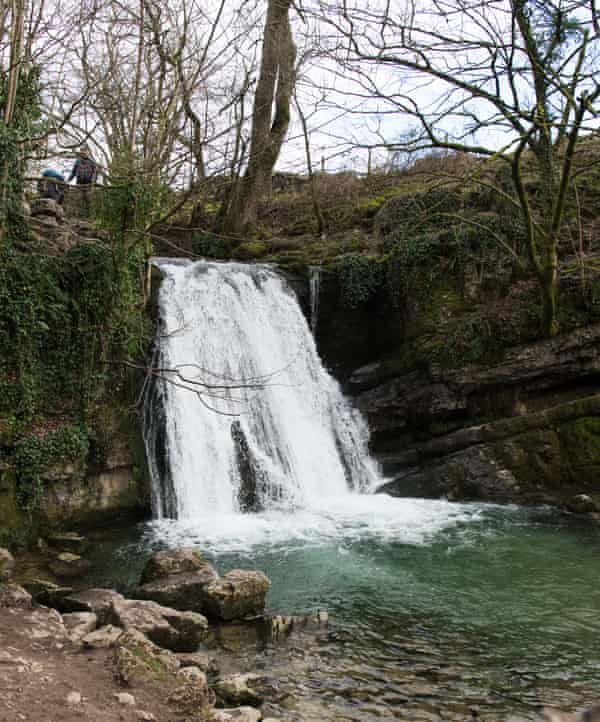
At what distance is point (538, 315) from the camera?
39.1ft

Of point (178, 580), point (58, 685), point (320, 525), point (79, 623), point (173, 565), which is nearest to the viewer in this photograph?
point (58, 685)

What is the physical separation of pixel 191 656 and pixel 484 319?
904 cm

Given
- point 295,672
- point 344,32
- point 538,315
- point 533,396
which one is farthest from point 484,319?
point 295,672

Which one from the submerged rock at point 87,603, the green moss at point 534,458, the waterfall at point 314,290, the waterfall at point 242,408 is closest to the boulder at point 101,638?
the submerged rock at point 87,603

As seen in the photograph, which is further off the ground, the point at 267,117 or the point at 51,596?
the point at 267,117

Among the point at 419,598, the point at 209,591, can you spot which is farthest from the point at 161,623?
the point at 419,598

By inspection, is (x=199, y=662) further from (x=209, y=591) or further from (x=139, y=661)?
(x=209, y=591)

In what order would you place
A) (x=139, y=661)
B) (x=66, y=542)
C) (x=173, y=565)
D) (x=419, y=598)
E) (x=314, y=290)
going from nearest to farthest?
(x=139, y=661) → (x=419, y=598) → (x=173, y=565) → (x=66, y=542) → (x=314, y=290)

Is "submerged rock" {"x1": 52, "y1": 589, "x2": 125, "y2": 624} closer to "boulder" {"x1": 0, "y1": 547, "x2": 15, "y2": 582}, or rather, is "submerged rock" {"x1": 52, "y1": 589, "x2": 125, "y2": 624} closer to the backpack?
"boulder" {"x1": 0, "y1": 547, "x2": 15, "y2": 582}

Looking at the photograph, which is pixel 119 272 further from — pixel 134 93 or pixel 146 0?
pixel 146 0

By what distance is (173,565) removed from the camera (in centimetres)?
667

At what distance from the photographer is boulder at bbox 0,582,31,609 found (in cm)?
538

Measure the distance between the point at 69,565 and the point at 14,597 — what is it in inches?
91.0

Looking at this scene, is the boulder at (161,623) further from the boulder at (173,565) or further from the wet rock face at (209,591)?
the boulder at (173,565)
